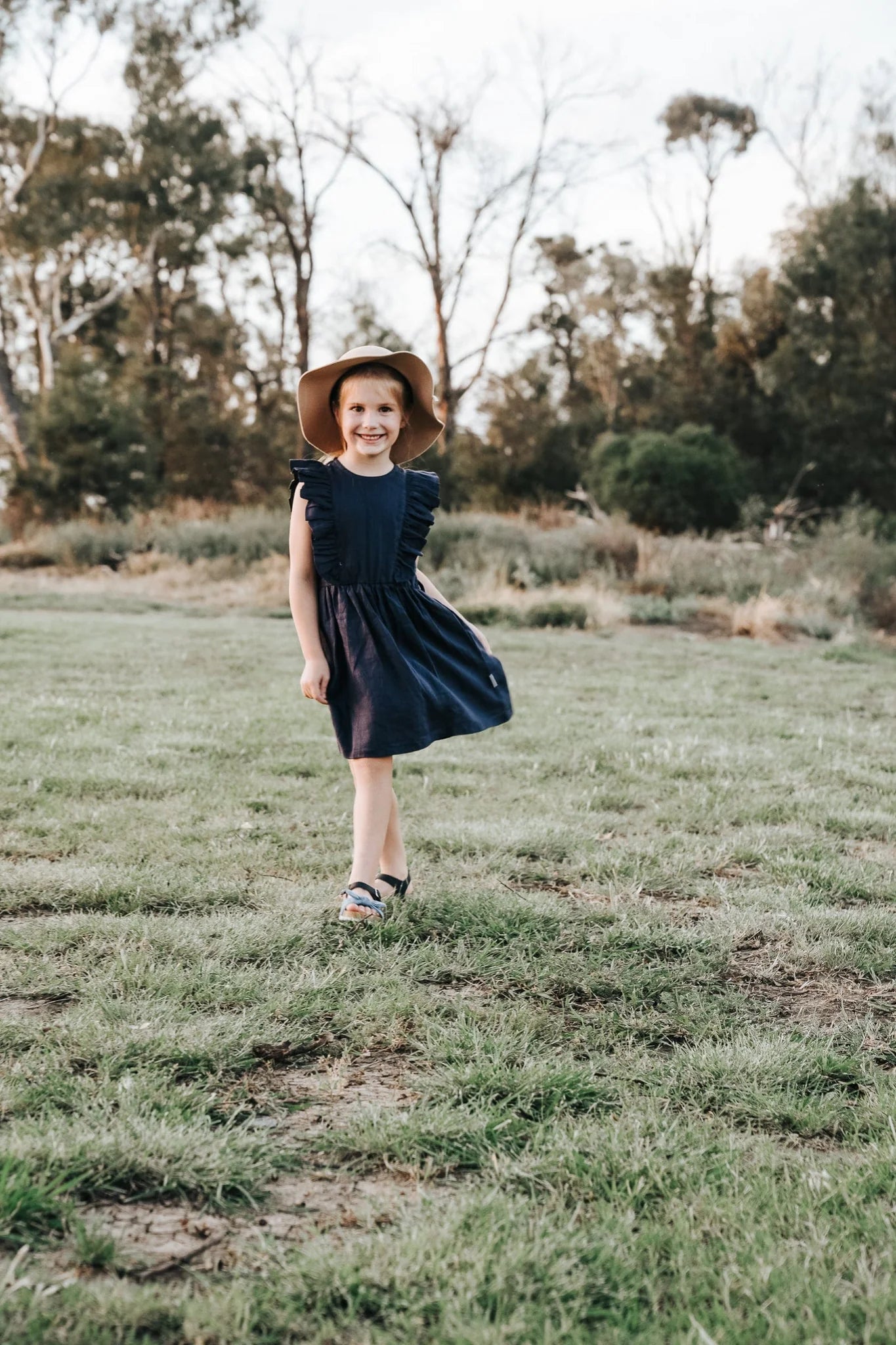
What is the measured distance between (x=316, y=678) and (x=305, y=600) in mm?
262

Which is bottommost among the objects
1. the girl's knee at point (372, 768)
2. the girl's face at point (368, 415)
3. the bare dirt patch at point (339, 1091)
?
the bare dirt patch at point (339, 1091)

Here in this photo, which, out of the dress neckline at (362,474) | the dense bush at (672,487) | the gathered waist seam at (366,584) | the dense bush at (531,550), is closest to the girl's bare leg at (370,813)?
the gathered waist seam at (366,584)

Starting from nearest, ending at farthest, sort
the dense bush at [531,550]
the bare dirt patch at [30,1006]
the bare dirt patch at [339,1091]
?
the bare dirt patch at [339,1091], the bare dirt patch at [30,1006], the dense bush at [531,550]

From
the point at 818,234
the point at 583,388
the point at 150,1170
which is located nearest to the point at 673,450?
the point at 818,234

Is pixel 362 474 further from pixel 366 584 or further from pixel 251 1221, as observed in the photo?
pixel 251 1221

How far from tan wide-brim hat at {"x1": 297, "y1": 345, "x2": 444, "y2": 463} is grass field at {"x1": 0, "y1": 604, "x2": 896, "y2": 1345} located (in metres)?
1.51

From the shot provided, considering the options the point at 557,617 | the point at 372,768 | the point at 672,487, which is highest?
the point at 672,487

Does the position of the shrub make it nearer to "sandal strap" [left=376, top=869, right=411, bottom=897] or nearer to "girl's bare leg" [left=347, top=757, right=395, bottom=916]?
"sandal strap" [left=376, top=869, right=411, bottom=897]

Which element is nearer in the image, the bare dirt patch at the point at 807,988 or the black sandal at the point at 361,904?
the bare dirt patch at the point at 807,988

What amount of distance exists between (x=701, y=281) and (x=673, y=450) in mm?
10717

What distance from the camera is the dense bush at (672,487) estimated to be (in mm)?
22234

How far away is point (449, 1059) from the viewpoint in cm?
255

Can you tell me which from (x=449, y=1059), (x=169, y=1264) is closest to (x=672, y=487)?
(x=449, y=1059)

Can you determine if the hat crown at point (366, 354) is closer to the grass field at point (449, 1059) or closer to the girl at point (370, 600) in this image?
the girl at point (370, 600)
